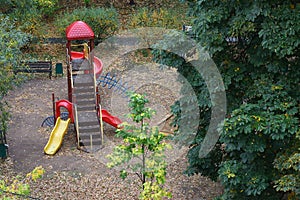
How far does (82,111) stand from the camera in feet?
A: 53.5

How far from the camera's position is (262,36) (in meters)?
10.4

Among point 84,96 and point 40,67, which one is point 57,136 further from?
point 40,67

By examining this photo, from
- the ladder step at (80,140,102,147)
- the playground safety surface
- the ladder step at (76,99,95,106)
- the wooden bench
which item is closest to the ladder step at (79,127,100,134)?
the ladder step at (80,140,102,147)

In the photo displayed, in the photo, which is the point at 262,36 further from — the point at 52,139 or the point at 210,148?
the point at 52,139

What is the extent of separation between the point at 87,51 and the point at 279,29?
1025 cm

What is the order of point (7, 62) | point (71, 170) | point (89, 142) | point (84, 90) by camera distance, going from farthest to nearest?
1. point (84, 90)
2. point (89, 142)
3. point (71, 170)
4. point (7, 62)

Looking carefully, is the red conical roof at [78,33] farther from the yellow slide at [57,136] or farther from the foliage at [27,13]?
the foliage at [27,13]

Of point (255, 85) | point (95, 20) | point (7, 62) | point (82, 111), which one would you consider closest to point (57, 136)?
point (82, 111)

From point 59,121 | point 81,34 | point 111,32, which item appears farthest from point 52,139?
point 111,32

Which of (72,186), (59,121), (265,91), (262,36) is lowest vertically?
(72,186)

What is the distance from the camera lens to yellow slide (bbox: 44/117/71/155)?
15.2 metres

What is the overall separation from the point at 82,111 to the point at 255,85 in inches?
288

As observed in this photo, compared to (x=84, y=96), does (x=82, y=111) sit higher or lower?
lower

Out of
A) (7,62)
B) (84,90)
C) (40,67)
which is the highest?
(7,62)
